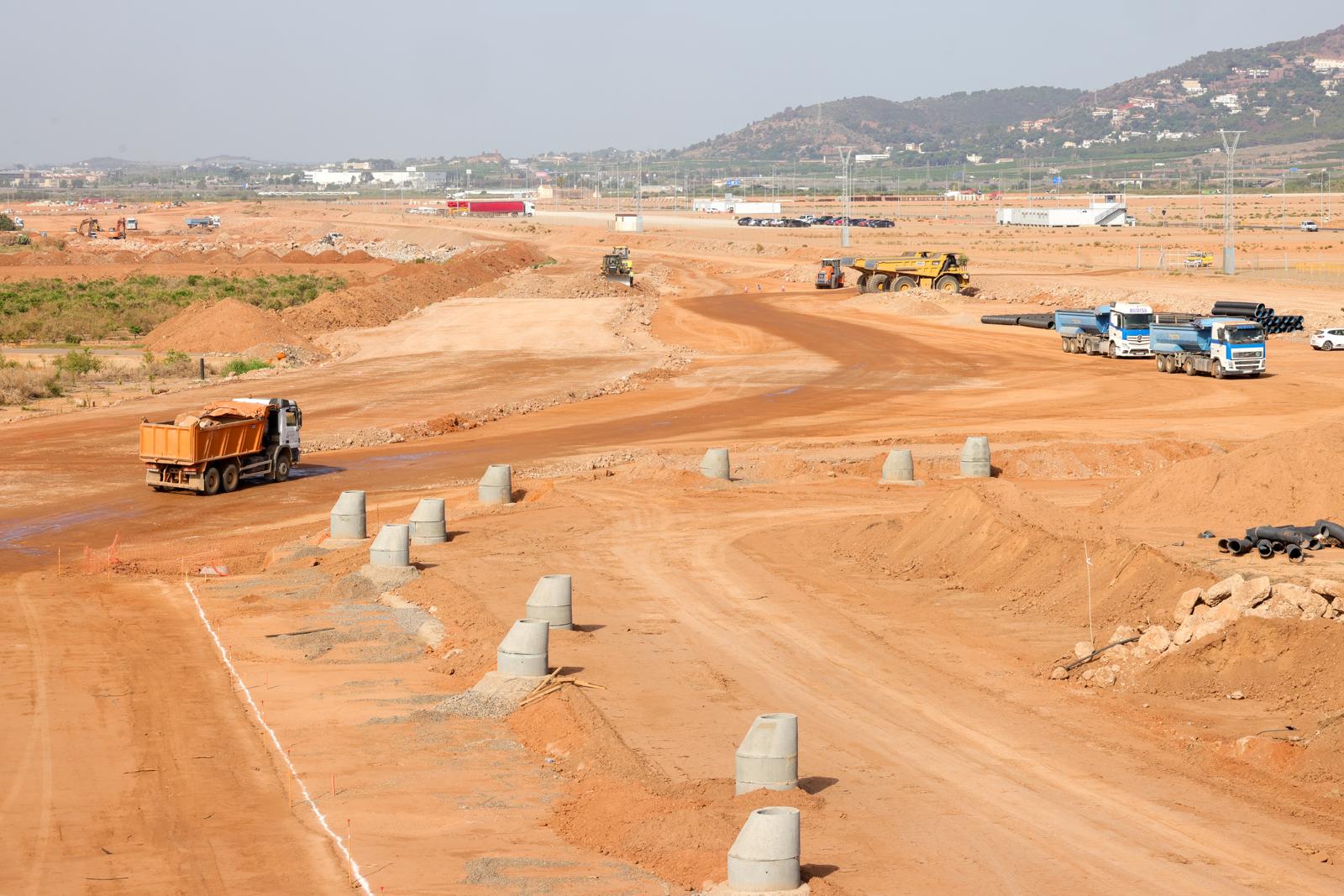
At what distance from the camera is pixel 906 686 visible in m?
17.4

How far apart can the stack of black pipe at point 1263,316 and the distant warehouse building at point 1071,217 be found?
94334 millimetres

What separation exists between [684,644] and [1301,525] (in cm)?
1243

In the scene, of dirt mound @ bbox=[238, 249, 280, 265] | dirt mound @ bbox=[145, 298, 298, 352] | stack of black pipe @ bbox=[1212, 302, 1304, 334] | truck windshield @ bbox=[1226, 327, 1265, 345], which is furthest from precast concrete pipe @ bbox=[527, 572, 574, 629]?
dirt mound @ bbox=[238, 249, 280, 265]

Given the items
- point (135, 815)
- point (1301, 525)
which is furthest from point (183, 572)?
point (1301, 525)

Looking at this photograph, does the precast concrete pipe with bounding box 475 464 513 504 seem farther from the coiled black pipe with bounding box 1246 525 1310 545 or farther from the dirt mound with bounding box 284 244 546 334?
the dirt mound with bounding box 284 244 546 334

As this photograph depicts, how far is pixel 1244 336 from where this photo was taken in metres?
49.1

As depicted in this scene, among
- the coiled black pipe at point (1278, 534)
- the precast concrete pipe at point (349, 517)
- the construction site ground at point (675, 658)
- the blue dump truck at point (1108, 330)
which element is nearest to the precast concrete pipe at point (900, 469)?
the construction site ground at point (675, 658)

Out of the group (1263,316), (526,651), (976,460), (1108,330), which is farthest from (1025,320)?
(526,651)

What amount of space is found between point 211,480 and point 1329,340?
43.4 m

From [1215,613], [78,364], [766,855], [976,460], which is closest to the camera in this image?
[766,855]

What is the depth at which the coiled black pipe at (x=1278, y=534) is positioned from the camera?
2302 centimetres

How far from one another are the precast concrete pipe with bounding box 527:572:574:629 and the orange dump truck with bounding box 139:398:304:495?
52.1 ft

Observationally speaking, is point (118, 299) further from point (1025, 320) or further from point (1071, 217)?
point (1071, 217)

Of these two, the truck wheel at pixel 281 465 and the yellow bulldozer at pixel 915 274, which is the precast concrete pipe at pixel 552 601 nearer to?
the truck wheel at pixel 281 465
